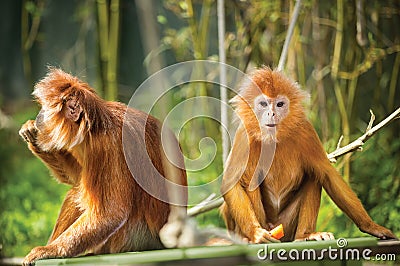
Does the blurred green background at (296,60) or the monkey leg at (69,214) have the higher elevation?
the blurred green background at (296,60)

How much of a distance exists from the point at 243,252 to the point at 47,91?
836 millimetres

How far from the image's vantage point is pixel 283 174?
8.16ft

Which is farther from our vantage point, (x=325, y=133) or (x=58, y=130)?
(x=325, y=133)

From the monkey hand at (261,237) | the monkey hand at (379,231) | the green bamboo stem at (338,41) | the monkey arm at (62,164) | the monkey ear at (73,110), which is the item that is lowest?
the monkey hand at (379,231)

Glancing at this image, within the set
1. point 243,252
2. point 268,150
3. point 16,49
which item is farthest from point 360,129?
point 16,49

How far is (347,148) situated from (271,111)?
370mm

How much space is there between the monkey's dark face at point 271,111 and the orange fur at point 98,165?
14.7 inches

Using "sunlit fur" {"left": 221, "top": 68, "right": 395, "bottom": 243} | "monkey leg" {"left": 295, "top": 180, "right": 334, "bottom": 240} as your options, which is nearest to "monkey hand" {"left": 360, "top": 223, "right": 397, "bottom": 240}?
"sunlit fur" {"left": 221, "top": 68, "right": 395, "bottom": 243}

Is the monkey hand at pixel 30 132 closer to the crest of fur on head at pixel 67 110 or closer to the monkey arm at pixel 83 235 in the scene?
the crest of fur on head at pixel 67 110

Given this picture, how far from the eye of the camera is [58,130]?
7.52ft

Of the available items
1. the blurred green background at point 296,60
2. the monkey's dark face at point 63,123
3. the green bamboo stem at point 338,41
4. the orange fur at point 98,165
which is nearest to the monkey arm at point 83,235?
the orange fur at point 98,165

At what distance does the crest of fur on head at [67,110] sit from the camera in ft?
7.43

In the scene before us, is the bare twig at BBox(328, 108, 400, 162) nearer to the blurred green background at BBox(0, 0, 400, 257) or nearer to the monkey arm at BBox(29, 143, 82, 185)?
the blurred green background at BBox(0, 0, 400, 257)

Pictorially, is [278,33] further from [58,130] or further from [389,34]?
[58,130]
